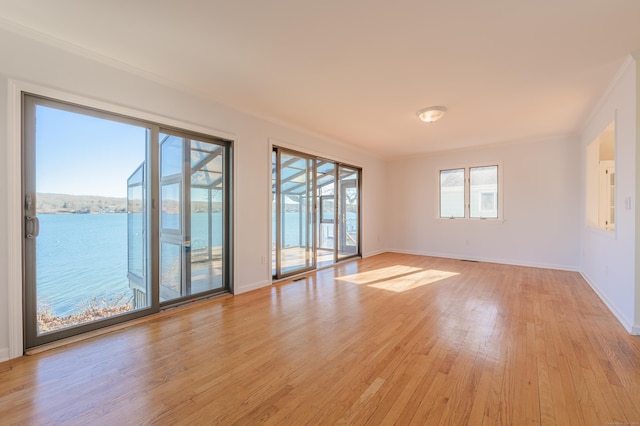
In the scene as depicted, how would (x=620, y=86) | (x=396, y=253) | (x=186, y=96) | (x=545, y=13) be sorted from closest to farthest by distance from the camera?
(x=545, y=13) → (x=620, y=86) → (x=186, y=96) → (x=396, y=253)

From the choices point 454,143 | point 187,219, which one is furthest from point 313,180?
point 454,143

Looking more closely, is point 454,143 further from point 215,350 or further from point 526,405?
point 215,350

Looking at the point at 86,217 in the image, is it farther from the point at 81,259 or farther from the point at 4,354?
the point at 4,354

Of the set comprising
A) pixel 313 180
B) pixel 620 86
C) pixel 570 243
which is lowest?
pixel 570 243

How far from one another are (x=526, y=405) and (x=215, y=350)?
218cm

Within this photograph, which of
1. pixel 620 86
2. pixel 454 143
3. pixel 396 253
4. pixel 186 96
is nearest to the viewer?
pixel 620 86

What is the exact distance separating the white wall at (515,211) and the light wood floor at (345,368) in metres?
2.28

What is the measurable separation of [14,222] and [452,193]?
7078 mm

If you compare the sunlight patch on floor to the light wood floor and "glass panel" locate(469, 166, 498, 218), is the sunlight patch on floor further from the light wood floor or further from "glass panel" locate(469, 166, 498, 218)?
"glass panel" locate(469, 166, 498, 218)

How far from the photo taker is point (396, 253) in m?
7.12

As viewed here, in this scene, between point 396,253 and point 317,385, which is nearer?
point 317,385

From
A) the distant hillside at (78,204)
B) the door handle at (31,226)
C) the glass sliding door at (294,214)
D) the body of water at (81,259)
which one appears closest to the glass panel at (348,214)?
the glass sliding door at (294,214)

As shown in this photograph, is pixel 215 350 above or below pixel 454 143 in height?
below

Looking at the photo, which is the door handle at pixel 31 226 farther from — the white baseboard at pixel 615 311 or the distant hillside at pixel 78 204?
the white baseboard at pixel 615 311
